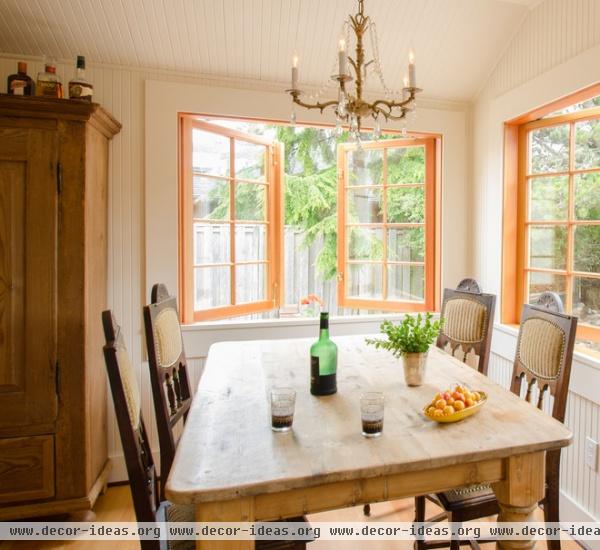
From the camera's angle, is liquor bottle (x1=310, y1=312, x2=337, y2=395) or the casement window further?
the casement window

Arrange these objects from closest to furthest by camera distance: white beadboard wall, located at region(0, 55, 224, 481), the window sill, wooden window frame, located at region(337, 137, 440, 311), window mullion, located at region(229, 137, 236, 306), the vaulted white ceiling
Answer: the vaulted white ceiling, white beadboard wall, located at region(0, 55, 224, 481), the window sill, window mullion, located at region(229, 137, 236, 306), wooden window frame, located at region(337, 137, 440, 311)

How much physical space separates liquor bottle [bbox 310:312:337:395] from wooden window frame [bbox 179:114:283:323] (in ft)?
4.17

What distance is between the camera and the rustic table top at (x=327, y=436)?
95 cm

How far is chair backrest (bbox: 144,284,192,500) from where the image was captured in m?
1.50

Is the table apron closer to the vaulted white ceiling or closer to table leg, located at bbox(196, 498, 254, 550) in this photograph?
table leg, located at bbox(196, 498, 254, 550)

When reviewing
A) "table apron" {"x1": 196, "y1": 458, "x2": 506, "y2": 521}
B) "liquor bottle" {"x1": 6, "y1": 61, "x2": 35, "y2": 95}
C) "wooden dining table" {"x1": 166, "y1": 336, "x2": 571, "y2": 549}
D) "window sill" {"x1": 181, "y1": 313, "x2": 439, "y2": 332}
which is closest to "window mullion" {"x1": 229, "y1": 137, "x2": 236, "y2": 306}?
"window sill" {"x1": 181, "y1": 313, "x2": 439, "y2": 332}

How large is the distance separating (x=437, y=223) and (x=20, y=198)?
7.98ft

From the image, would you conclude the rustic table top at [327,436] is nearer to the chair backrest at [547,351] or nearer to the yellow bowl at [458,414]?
the yellow bowl at [458,414]

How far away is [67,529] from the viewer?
197cm

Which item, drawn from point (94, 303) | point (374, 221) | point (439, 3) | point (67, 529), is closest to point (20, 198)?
point (94, 303)

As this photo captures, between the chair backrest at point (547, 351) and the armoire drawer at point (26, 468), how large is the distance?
2.11 meters

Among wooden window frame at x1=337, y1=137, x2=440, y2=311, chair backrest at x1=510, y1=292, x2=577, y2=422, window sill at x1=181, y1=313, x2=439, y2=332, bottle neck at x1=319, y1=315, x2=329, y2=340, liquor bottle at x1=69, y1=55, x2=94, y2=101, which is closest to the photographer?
bottle neck at x1=319, y1=315, x2=329, y2=340

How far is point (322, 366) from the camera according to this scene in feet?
4.74

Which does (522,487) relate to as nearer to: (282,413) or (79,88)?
(282,413)
